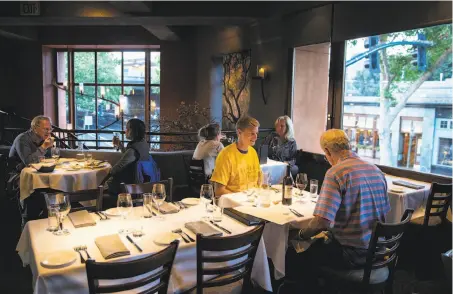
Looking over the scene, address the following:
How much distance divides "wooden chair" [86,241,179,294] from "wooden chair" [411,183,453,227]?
8.93 feet

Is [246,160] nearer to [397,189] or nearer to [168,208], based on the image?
[168,208]

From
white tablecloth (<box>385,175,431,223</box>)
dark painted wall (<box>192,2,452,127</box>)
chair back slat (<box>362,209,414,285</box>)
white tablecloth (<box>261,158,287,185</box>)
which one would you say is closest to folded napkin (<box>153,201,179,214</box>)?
chair back slat (<box>362,209,414,285</box>)

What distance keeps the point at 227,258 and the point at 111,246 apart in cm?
61

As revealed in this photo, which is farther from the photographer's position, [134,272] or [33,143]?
[33,143]

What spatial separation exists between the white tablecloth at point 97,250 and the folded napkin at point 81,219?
3 cm

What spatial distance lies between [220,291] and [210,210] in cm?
56

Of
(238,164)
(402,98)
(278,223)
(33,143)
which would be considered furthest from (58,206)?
(402,98)

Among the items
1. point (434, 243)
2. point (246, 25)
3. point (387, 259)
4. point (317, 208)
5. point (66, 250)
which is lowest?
point (434, 243)

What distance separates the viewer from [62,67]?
11953 millimetres

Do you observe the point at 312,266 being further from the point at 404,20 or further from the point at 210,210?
the point at 404,20

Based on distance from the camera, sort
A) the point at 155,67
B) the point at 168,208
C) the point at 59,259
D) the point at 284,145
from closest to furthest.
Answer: the point at 59,259 → the point at 168,208 → the point at 284,145 → the point at 155,67

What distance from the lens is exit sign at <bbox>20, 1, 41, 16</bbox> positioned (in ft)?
24.6

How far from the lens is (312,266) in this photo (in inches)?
104

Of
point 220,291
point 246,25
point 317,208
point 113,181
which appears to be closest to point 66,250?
point 220,291
